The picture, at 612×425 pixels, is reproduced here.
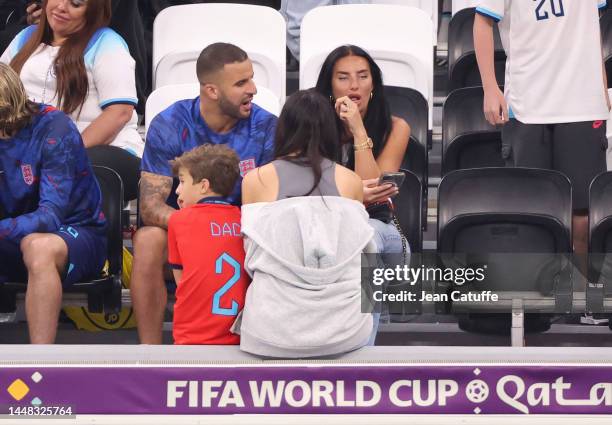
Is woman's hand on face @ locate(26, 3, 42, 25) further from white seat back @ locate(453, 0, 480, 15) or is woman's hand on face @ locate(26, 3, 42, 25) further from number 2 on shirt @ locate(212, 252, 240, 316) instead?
number 2 on shirt @ locate(212, 252, 240, 316)

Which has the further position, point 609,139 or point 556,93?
point 609,139

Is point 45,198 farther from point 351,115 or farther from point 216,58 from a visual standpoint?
point 351,115

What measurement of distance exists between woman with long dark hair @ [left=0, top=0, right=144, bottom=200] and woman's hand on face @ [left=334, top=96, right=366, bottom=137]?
0.87m

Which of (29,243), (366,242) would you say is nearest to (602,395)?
(366,242)

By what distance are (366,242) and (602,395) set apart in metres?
0.79

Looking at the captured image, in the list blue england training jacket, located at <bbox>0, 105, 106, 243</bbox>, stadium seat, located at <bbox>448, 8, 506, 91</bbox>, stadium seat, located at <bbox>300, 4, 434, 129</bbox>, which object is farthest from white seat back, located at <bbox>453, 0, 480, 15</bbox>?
blue england training jacket, located at <bbox>0, 105, 106, 243</bbox>

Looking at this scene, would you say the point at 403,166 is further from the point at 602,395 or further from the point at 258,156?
the point at 602,395

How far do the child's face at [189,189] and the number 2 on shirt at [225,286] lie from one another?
23 centimetres

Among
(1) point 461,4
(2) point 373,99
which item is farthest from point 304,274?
(1) point 461,4

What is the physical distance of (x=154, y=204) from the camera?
434 cm

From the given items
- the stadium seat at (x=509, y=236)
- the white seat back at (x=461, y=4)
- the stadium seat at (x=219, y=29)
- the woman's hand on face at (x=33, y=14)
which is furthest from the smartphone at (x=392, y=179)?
the white seat back at (x=461, y=4)

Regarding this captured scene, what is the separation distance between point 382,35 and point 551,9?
3.83 feet

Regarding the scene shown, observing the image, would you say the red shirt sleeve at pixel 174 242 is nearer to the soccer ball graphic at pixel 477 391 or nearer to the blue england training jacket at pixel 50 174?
the blue england training jacket at pixel 50 174

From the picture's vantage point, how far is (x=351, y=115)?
4.46 m
